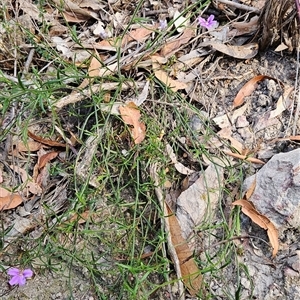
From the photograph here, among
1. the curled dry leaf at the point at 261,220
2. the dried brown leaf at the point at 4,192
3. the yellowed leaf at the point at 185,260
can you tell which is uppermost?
the curled dry leaf at the point at 261,220

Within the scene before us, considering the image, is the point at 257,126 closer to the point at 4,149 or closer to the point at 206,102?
the point at 206,102

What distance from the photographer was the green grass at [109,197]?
1833 mm

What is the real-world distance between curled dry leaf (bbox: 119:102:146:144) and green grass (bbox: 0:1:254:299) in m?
0.03

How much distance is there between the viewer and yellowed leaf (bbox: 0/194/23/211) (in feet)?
6.64

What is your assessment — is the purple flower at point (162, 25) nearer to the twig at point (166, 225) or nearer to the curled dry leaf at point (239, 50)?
the curled dry leaf at point (239, 50)

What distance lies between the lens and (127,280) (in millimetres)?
1801

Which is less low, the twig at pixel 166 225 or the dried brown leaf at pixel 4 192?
the twig at pixel 166 225

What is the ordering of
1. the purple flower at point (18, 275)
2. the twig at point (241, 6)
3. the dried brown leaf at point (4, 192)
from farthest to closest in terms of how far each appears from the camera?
the twig at point (241, 6) → the dried brown leaf at point (4, 192) → the purple flower at point (18, 275)

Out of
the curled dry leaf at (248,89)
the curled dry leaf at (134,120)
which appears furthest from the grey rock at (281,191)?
the curled dry leaf at (134,120)

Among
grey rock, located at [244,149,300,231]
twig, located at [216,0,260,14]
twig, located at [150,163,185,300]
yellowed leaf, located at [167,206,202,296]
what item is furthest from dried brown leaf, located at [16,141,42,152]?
twig, located at [216,0,260,14]

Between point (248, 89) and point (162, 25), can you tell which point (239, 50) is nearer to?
point (248, 89)

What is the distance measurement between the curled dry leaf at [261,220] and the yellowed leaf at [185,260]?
244 mm

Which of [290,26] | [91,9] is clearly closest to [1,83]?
[91,9]

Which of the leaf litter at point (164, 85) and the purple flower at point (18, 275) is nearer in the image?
the purple flower at point (18, 275)
